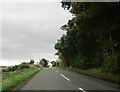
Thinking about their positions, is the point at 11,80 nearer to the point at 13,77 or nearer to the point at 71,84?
the point at 13,77

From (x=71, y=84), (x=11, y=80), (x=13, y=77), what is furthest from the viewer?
(x=13, y=77)

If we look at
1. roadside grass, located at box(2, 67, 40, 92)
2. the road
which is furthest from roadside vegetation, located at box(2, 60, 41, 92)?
the road

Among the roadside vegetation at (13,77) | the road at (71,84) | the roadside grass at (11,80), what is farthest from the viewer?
the roadside vegetation at (13,77)

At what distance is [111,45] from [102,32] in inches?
78.3

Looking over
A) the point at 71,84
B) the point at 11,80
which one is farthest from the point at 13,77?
the point at 71,84

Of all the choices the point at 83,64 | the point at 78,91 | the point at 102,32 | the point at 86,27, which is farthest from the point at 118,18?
the point at 83,64

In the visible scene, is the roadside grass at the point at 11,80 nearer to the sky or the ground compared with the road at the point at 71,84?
nearer to the sky

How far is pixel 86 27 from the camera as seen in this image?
96.5 ft

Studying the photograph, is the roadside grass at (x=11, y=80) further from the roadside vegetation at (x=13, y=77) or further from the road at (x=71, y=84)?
the road at (x=71, y=84)

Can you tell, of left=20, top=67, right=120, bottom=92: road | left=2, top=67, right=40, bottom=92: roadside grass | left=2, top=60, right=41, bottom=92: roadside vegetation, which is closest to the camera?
left=20, top=67, right=120, bottom=92: road

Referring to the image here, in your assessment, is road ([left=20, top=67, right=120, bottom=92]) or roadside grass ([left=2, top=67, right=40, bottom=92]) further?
roadside grass ([left=2, top=67, right=40, bottom=92])

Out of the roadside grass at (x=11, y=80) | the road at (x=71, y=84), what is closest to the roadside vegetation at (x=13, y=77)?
the roadside grass at (x=11, y=80)

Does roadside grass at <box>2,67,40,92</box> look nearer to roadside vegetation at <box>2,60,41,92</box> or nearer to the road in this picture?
roadside vegetation at <box>2,60,41,92</box>

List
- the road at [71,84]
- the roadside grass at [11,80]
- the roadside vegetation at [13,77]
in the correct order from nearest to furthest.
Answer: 1. the road at [71,84]
2. the roadside grass at [11,80]
3. the roadside vegetation at [13,77]
